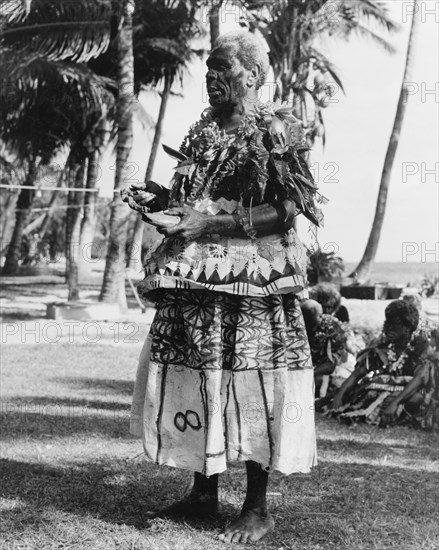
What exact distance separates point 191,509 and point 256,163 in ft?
4.88

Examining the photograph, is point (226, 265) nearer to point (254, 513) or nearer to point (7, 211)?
point (254, 513)

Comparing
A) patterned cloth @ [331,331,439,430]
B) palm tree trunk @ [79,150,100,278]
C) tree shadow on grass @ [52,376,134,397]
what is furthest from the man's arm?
palm tree trunk @ [79,150,100,278]

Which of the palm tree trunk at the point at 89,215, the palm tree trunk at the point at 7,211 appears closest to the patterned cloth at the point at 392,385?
the palm tree trunk at the point at 89,215

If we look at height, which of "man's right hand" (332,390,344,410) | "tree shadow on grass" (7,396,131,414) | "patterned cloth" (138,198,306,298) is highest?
"patterned cloth" (138,198,306,298)

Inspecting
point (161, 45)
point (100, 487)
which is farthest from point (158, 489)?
point (161, 45)

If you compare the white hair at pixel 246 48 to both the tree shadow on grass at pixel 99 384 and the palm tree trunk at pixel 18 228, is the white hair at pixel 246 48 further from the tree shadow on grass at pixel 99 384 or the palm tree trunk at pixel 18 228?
the palm tree trunk at pixel 18 228

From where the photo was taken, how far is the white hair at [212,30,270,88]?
2.99 metres

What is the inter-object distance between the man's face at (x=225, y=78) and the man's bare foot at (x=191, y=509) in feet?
5.49

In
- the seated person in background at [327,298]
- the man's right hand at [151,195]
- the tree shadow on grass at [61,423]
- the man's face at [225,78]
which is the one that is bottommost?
the tree shadow on grass at [61,423]

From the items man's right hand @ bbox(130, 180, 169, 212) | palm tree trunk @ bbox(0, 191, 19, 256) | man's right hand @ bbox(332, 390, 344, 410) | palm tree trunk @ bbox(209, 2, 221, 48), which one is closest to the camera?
man's right hand @ bbox(130, 180, 169, 212)

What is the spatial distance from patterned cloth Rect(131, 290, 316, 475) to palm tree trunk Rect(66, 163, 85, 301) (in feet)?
38.7

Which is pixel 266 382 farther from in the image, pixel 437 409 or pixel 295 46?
pixel 295 46

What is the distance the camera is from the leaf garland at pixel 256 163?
9.57 ft

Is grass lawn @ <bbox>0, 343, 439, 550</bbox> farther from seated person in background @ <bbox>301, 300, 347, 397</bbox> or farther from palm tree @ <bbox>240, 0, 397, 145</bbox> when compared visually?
palm tree @ <bbox>240, 0, 397, 145</bbox>
